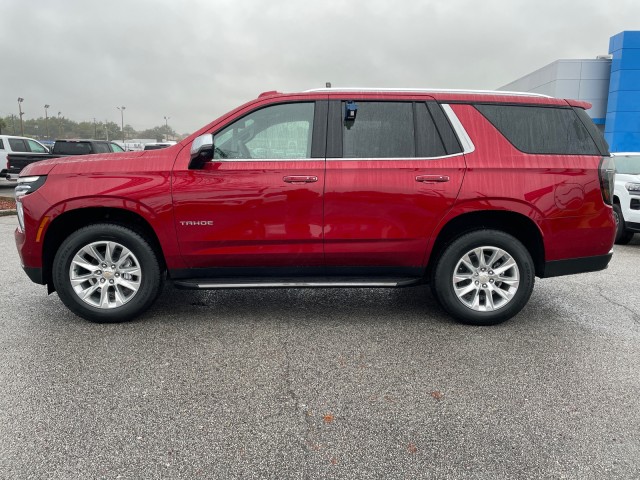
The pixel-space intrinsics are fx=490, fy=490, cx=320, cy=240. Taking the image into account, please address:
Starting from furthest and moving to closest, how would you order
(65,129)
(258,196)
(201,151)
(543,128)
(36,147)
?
(65,129) < (36,147) < (543,128) < (258,196) < (201,151)

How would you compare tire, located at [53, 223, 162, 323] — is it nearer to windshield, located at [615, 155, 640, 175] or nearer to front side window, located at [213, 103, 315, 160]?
front side window, located at [213, 103, 315, 160]

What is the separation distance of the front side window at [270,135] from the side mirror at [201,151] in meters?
0.14

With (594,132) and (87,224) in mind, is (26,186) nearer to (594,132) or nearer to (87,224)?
(87,224)

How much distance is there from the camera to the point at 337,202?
3957 millimetres

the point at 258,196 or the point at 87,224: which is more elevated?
the point at 258,196

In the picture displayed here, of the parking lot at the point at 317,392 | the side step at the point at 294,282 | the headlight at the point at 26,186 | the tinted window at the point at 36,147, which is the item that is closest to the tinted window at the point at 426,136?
the side step at the point at 294,282

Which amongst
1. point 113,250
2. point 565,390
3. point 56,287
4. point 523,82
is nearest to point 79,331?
point 56,287

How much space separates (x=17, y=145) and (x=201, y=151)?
17.3 metres

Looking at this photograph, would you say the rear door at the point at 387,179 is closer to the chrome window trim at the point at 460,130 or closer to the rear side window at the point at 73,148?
the chrome window trim at the point at 460,130

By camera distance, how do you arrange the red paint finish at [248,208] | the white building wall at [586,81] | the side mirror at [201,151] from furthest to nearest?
the white building wall at [586,81], the red paint finish at [248,208], the side mirror at [201,151]

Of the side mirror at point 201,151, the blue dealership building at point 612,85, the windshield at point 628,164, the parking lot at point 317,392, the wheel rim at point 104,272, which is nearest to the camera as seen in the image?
the parking lot at point 317,392

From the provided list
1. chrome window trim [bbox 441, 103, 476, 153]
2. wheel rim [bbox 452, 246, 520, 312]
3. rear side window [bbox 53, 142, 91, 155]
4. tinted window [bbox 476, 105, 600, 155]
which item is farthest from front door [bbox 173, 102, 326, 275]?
rear side window [bbox 53, 142, 91, 155]

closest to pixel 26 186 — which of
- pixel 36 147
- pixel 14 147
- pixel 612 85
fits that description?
pixel 14 147

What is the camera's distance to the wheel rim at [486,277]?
412 cm
